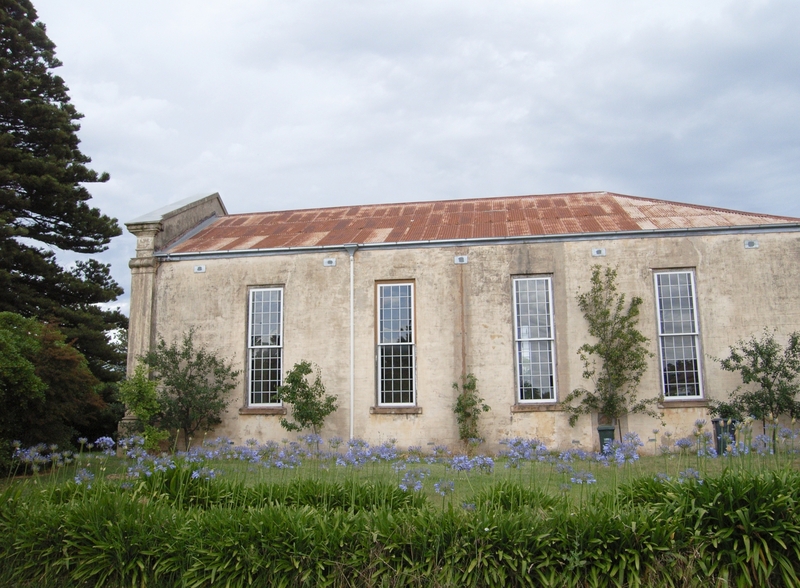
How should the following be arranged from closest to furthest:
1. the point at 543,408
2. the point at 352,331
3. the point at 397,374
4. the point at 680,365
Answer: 1. the point at 680,365
2. the point at 543,408
3. the point at 397,374
4. the point at 352,331

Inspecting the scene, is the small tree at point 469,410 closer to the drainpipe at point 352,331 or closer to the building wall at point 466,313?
the building wall at point 466,313

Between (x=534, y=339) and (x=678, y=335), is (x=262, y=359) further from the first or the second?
(x=678, y=335)

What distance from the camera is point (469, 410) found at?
16.9 metres

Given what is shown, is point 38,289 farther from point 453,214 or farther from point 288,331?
point 453,214

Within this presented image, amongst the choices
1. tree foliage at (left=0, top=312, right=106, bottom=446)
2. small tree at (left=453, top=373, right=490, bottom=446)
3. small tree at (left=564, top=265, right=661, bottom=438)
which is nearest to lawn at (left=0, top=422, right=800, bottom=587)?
tree foliage at (left=0, top=312, right=106, bottom=446)

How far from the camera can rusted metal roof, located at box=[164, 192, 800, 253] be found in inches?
701

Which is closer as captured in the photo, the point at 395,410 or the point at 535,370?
the point at 535,370

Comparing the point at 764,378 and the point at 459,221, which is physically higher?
the point at 459,221

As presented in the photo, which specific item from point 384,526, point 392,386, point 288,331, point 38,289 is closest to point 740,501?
point 384,526

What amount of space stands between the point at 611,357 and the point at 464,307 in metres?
3.93

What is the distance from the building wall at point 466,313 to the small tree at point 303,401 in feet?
1.43

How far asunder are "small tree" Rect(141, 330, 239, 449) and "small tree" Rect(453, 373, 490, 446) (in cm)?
620

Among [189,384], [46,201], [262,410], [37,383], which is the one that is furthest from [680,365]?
[46,201]

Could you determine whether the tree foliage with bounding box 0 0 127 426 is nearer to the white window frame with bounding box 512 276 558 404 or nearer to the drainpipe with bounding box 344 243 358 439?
the drainpipe with bounding box 344 243 358 439
